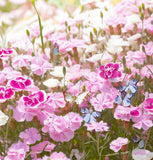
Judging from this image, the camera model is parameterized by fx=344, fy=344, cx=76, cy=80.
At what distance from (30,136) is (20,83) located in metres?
0.20

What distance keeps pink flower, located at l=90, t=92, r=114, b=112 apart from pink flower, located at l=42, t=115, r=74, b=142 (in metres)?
0.13

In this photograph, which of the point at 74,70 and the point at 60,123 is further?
the point at 74,70

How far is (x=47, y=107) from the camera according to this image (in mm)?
1279

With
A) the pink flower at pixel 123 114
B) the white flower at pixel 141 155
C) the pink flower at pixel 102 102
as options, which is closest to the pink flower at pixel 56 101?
the pink flower at pixel 102 102

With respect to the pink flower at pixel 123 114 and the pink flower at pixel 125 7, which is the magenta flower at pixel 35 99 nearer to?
the pink flower at pixel 123 114

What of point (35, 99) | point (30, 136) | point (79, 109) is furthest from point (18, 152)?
point (79, 109)

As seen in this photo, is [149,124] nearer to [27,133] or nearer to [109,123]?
[109,123]

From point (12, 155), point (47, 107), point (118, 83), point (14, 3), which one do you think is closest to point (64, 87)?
point (47, 107)

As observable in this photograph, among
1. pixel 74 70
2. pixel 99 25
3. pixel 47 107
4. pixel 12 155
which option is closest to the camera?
pixel 12 155

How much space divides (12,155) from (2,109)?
217 mm

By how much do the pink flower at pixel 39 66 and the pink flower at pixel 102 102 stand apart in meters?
0.27

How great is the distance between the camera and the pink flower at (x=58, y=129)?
1.19 m

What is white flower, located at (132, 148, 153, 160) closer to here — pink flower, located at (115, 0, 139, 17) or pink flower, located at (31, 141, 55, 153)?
pink flower, located at (31, 141, 55, 153)

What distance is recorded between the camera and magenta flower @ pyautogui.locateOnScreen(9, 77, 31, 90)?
1257 millimetres
